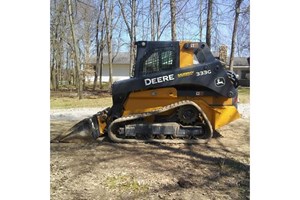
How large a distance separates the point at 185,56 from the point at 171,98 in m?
0.43

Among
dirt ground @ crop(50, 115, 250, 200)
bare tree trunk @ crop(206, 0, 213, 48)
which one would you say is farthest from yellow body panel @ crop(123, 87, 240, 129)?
bare tree trunk @ crop(206, 0, 213, 48)

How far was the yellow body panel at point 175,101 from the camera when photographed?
2941 millimetres

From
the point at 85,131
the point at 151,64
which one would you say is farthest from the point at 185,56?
the point at 85,131

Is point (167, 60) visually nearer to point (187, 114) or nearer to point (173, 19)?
point (187, 114)

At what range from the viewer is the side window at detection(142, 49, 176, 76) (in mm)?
2904

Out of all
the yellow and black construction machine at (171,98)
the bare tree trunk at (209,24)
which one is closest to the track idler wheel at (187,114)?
the yellow and black construction machine at (171,98)

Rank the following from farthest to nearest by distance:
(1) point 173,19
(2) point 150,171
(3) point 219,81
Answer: (1) point 173,19, (3) point 219,81, (2) point 150,171

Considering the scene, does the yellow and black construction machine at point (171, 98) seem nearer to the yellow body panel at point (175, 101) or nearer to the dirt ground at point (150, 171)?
the yellow body panel at point (175, 101)

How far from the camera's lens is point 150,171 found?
2.11 meters

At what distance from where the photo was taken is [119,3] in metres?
6.79

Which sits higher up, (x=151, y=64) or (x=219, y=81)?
(x=151, y=64)

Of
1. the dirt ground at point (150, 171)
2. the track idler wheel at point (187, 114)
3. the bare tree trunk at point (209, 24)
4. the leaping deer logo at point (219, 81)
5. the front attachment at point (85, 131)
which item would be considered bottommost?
the dirt ground at point (150, 171)
